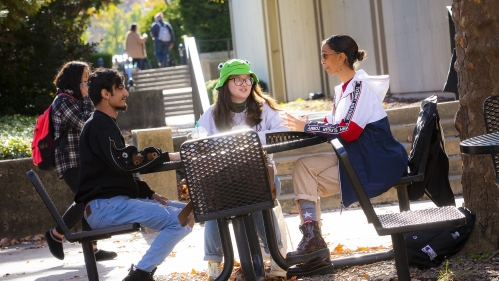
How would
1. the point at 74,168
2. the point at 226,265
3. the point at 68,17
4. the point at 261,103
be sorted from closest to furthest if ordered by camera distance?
the point at 226,265
the point at 261,103
the point at 74,168
the point at 68,17

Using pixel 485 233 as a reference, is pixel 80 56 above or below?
above

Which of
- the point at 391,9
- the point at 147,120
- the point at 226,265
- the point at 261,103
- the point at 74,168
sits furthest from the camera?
the point at 147,120

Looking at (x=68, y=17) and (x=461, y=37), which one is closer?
(x=461, y=37)

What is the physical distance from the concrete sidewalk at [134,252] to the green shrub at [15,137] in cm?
146

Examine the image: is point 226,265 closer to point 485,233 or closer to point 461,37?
point 485,233

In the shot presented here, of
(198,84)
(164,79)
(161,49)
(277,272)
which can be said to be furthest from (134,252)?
(161,49)

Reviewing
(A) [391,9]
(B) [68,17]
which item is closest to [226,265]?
(A) [391,9]

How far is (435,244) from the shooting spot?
5.23 meters

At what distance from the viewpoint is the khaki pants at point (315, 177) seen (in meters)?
5.27

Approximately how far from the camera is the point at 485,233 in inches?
210

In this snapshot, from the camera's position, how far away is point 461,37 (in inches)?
214

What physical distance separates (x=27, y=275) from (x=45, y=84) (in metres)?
12.2

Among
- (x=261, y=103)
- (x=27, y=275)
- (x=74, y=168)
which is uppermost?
(x=261, y=103)

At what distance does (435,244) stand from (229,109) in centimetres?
167
